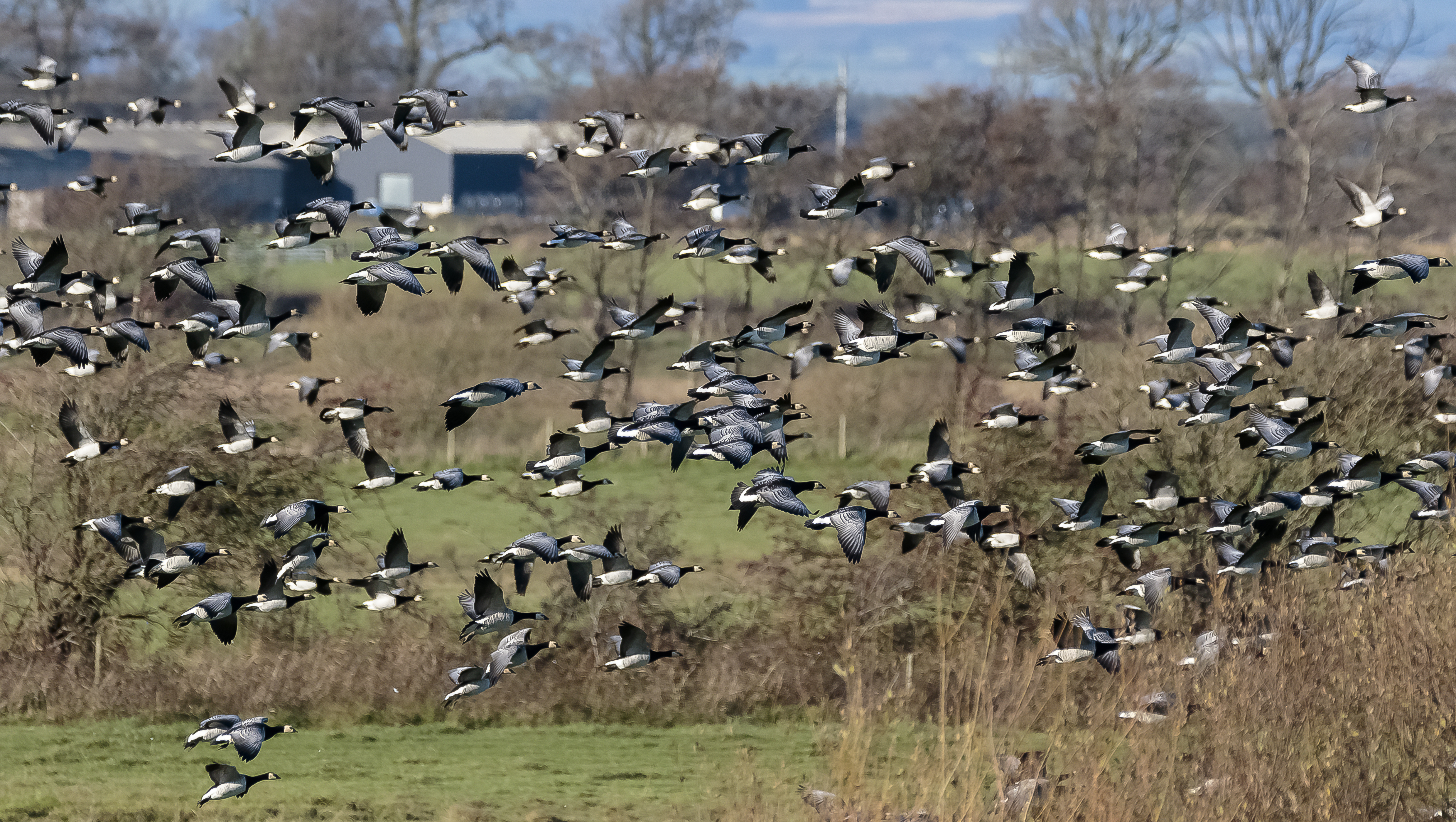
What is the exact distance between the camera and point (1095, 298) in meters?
52.3

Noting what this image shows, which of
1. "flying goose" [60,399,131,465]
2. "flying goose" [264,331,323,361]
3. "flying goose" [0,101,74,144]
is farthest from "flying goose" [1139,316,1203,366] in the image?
"flying goose" [0,101,74,144]

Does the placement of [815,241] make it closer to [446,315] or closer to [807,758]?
[446,315]

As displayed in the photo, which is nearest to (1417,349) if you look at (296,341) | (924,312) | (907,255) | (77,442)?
(924,312)

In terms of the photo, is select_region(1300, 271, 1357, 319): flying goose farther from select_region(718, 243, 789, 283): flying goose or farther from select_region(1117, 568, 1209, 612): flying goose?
select_region(718, 243, 789, 283): flying goose

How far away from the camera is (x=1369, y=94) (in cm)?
1648

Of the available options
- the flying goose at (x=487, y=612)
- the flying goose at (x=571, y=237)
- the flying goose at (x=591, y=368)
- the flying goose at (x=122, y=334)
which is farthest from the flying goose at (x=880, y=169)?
the flying goose at (x=122, y=334)

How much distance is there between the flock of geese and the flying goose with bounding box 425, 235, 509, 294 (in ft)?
0.15

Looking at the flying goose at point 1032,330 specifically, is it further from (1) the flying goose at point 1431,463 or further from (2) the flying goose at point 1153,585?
(1) the flying goose at point 1431,463

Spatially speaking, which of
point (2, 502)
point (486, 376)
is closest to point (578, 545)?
point (2, 502)

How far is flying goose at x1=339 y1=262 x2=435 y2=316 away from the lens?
49.1 feet

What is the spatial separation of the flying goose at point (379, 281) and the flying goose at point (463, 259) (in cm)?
36

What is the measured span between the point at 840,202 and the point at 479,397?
4.24m

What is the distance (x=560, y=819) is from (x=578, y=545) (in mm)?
4641

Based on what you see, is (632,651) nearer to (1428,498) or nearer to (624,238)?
(624,238)
